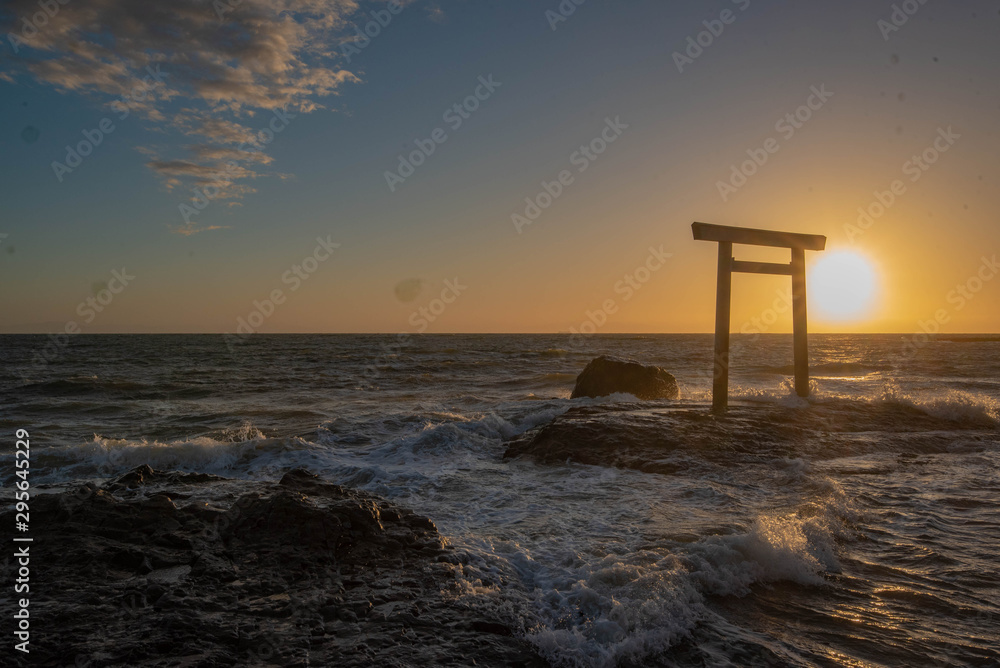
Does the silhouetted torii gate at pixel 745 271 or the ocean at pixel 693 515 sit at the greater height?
the silhouetted torii gate at pixel 745 271

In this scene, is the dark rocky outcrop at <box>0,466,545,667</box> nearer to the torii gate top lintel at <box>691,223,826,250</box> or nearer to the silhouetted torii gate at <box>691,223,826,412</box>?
the silhouetted torii gate at <box>691,223,826,412</box>

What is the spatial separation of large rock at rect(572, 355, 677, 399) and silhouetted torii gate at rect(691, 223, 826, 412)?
8.88ft

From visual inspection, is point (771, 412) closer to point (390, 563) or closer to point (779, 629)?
point (779, 629)

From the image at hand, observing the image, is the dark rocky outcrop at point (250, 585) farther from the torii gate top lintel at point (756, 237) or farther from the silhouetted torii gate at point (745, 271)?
the torii gate top lintel at point (756, 237)

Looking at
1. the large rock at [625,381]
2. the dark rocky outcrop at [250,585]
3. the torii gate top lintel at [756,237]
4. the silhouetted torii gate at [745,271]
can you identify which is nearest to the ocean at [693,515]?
the dark rocky outcrop at [250,585]

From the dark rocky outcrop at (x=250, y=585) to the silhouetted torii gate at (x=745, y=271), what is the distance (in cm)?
775

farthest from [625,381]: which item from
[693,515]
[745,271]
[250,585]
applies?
[250,585]

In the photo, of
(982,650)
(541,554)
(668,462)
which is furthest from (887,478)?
(541,554)

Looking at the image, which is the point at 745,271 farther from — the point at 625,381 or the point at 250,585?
the point at 250,585

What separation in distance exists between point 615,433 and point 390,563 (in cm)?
516

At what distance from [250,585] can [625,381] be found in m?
11.5

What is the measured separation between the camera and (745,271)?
37.1 feet

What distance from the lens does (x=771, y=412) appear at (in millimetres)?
10633

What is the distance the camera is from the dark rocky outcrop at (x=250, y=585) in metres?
3.16
